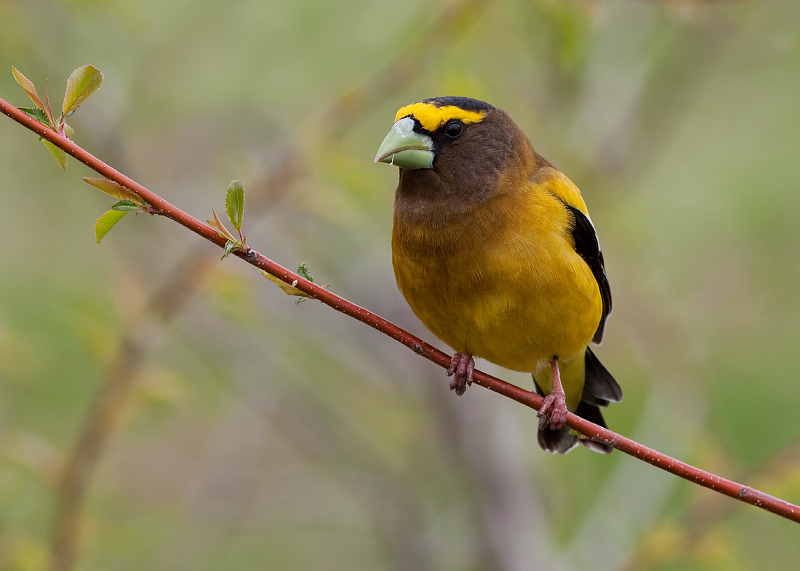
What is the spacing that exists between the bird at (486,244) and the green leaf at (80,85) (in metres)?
1.36

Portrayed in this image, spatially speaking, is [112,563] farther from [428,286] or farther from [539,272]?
[539,272]

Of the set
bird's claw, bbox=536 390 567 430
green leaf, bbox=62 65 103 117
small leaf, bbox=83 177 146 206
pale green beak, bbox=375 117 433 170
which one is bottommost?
small leaf, bbox=83 177 146 206

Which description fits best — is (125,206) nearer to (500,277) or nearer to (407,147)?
(407,147)

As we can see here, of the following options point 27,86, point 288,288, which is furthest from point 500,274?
point 27,86

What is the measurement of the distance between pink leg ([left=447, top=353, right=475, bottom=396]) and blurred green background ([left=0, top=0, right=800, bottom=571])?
1.14 meters

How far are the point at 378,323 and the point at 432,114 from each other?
4.23 ft

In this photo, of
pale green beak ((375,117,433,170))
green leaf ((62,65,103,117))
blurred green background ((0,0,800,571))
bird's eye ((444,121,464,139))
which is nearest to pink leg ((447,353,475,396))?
pale green beak ((375,117,433,170))

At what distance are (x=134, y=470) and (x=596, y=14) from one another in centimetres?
464

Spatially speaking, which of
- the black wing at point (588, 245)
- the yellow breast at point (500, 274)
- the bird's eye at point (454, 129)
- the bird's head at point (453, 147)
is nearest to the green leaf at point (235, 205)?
the bird's head at point (453, 147)

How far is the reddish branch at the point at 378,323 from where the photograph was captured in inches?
95.1

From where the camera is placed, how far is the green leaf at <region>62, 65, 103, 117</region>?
95.7 inches

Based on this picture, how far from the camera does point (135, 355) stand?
4203mm

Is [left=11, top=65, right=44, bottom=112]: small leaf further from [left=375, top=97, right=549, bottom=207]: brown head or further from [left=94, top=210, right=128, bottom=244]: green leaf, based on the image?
[left=375, top=97, right=549, bottom=207]: brown head

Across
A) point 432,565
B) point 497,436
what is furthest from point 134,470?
point 497,436
